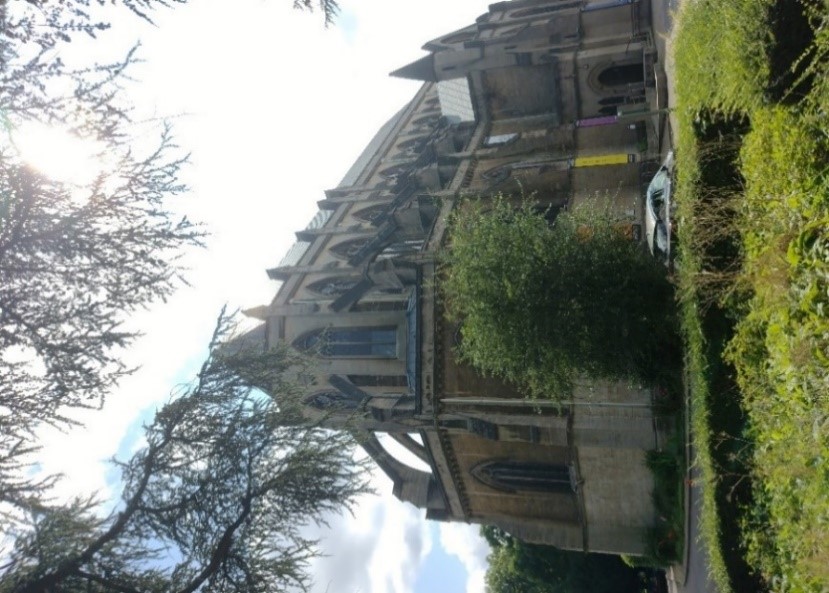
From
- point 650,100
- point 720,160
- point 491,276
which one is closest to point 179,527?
point 491,276

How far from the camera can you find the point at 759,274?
8281 mm

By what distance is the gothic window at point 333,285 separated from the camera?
2517 centimetres

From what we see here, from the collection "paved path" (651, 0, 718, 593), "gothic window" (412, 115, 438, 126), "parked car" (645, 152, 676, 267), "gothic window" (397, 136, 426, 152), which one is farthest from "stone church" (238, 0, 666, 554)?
"gothic window" (412, 115, 438, 126)

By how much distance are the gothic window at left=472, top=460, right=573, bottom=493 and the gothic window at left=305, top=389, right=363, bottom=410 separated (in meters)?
4.87

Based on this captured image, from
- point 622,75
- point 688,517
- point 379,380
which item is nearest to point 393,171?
point 622,75

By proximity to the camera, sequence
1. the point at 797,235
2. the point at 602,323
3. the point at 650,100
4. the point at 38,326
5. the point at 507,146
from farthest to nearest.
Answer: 1. the point at 507,146
2. the point at 650,100
3. the point at 602,323
4. the point at 38,326
5. the point at 797,235

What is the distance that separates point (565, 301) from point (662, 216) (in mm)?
3147

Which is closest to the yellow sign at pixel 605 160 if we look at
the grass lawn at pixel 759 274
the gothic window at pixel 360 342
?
the gothic window at pixel 360 342

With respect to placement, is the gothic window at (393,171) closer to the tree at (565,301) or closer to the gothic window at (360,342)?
the gothic window at (360,342)

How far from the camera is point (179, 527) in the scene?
465 inches

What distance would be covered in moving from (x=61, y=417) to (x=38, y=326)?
5.22 ft

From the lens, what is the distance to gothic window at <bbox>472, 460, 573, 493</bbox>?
2019cm

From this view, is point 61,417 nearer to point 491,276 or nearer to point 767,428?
point 491,276

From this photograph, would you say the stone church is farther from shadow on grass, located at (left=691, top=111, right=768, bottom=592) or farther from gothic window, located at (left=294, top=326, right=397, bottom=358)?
shadow on grass, located at (left=691, top=111, right=768, bottom=592)
